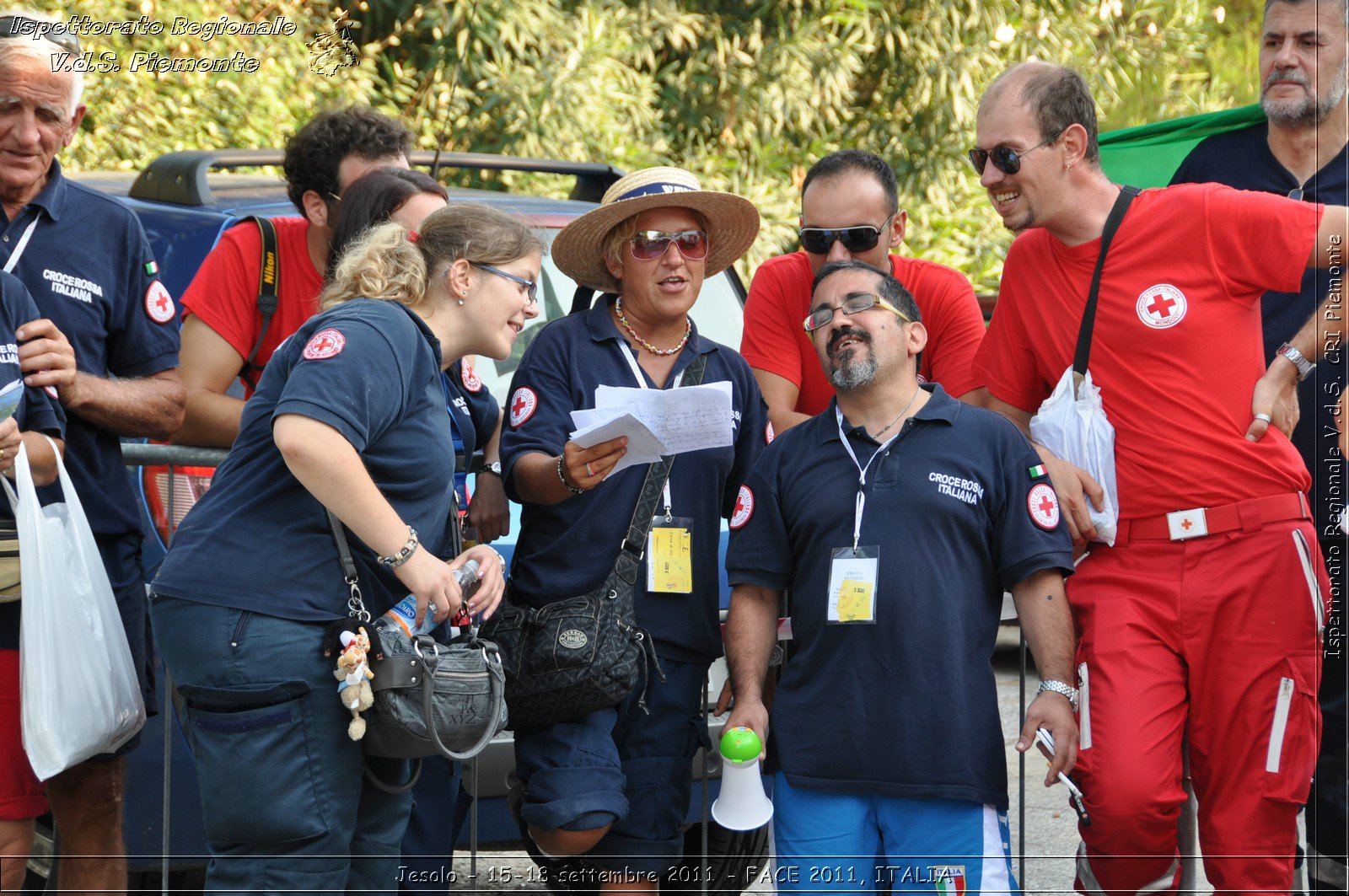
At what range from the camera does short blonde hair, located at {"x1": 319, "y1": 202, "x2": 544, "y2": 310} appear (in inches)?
134

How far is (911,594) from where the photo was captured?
3562mm

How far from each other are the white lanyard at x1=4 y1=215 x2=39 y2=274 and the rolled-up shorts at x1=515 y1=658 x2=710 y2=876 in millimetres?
1844

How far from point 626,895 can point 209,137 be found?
822 cm

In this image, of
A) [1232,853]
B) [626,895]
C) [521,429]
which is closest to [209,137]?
[521,429]

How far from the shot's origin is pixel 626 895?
3850mm

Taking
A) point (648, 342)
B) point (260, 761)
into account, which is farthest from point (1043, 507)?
point (260, 761)

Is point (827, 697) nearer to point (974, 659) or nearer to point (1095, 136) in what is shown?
point (974, 659)

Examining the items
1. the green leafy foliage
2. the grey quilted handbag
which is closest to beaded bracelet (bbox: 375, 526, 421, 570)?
the grey quilted handbag

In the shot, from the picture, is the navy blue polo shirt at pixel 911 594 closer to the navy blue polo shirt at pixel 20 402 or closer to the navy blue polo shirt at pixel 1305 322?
the navy blue polo shirt at pixel 1305 322

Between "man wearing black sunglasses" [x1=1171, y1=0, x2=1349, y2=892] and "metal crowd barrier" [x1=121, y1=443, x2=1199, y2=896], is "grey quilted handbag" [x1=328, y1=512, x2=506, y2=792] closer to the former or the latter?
"metal crowd barrier" [x1=121, y1=443, x2=1199, y2=896]

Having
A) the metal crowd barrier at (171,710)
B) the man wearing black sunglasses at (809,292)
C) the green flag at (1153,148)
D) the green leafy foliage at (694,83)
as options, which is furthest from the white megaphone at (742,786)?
the green leafy foliage at (694,83)

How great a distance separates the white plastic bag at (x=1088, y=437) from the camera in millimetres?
3711

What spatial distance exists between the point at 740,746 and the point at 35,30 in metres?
2.73

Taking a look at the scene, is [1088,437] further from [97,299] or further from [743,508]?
[97,299]
